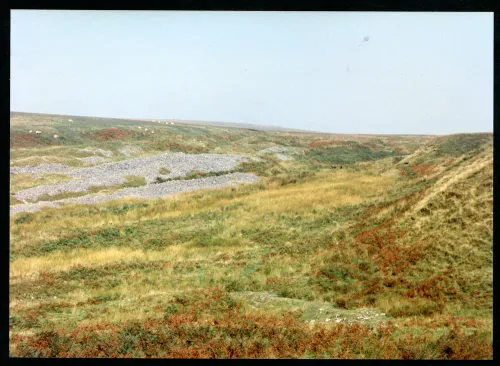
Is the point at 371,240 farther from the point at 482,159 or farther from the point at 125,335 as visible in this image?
the point at 125,335

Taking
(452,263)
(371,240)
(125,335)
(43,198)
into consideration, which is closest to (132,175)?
(43,198)

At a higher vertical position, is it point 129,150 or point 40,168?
point 129,150

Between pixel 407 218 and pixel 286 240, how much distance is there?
170 inches

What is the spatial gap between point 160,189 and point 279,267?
6.67 meters

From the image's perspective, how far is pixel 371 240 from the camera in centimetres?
1471

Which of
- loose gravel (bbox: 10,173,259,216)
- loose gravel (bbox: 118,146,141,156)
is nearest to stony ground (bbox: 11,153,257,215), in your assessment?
loose gravel (bbox: 10,173,259,216)

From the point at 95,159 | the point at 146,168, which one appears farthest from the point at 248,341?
the point at 95,159

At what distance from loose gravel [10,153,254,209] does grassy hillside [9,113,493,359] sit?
1440 millimetres

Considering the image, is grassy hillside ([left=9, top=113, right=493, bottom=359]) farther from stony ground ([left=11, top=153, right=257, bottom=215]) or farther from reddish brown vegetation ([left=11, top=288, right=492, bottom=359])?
stony ground ([left=11, top=153, right=257, bottom=215])

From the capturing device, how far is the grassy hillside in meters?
A: 11.0

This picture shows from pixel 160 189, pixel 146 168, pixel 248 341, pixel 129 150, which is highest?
pixel 129 150

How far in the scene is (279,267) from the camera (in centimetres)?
1430

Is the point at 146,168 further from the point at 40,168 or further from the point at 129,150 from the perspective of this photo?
the point at 40,168
